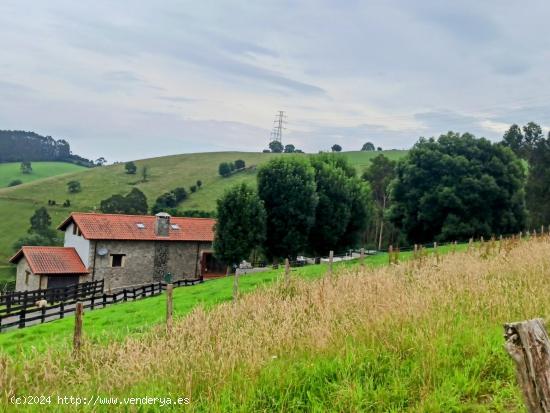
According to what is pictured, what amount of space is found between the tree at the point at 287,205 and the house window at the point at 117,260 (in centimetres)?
1262

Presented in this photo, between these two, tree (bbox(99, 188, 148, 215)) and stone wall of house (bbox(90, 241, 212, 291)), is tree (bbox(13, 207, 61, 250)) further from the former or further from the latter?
stone wall of house (bbox(90, 241, 212, 291))

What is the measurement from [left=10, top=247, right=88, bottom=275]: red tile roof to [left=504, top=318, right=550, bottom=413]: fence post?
118ft

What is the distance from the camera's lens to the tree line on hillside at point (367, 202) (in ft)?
112

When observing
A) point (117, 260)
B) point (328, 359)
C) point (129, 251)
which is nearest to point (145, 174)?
point (129, 251)

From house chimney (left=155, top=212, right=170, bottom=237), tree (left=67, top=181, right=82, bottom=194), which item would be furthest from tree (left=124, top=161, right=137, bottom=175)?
Answer: house chimney (left=155, top=212, right=170, bottom=237)

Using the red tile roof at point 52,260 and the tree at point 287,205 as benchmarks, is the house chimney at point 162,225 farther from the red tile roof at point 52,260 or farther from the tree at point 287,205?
the tree at point 287,205

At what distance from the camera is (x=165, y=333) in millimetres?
6742

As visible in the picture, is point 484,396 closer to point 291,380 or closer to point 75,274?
point 291,380

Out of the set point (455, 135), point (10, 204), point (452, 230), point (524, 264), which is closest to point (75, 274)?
point (452, 230)

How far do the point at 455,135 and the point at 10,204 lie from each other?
3206 inches

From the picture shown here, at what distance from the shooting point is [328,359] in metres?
5.13

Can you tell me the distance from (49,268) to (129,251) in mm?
6339

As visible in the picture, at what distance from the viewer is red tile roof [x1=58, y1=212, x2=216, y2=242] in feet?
118

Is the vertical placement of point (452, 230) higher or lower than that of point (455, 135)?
lower
